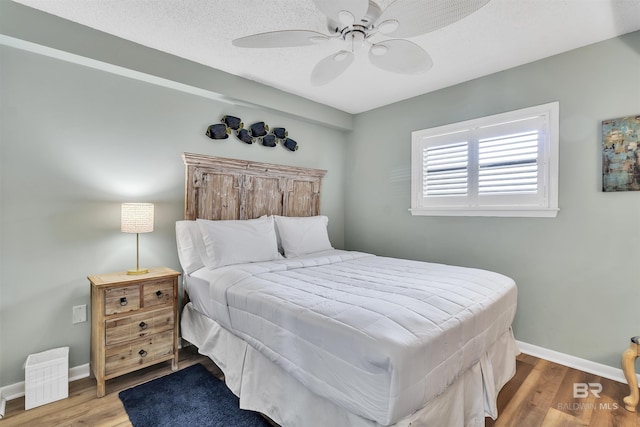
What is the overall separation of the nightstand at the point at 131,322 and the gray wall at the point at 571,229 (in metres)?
2.65

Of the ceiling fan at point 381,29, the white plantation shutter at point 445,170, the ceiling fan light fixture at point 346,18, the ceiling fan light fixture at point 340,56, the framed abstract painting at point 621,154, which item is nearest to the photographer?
the ceiling fan at point 381,29

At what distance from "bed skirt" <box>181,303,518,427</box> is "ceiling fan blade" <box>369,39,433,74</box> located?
1.84 m

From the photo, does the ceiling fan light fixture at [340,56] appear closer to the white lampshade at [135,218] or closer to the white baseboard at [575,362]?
the white lampshade at [135,218]

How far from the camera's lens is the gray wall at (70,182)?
2.05 meters

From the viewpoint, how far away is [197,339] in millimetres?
2512

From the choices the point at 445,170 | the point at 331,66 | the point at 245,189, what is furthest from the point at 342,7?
the point at 445,170

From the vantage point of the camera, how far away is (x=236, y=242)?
105 inches

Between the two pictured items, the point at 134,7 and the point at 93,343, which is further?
the point at 93,343

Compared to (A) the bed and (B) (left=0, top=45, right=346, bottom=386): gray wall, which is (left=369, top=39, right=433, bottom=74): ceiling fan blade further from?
(B) (left=0, top=45, right=346, bottom=386): gray wall

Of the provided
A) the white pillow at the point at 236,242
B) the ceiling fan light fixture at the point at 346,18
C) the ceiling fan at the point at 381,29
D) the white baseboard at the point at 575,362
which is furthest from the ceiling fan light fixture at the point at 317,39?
the white baseboard at the point at 575,362

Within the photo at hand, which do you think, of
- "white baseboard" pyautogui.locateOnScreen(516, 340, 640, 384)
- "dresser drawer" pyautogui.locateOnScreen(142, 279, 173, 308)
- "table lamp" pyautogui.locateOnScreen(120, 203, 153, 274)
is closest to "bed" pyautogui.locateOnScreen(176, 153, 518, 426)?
"dresser drawer" pyautogui.locateOnScreen(142, 279, 173, 308)

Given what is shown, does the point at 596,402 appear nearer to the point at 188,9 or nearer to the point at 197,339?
the point at 197,339

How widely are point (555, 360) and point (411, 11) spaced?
9.51 ft

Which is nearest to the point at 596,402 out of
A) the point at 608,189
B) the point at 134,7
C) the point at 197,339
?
the point at 608,189
